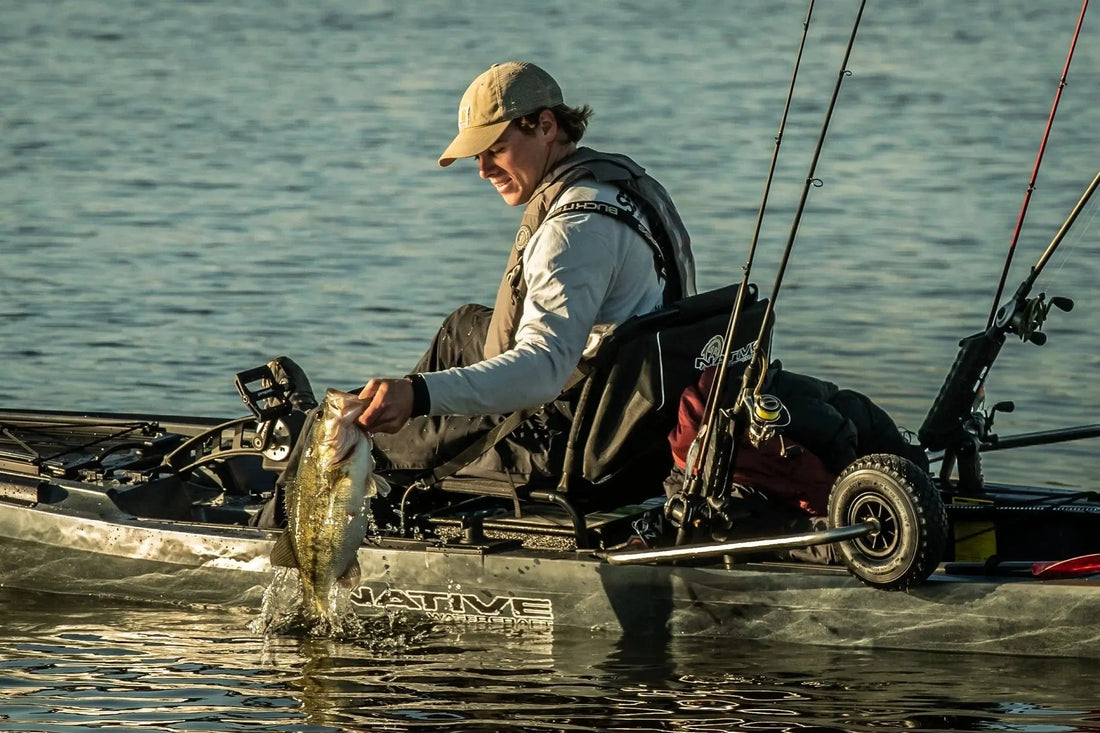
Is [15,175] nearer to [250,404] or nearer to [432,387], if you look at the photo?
[250,404]

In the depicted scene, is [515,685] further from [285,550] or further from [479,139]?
[479,139]

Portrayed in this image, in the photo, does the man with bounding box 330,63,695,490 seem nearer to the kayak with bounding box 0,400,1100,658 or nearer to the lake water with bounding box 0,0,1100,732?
the kayak with bounding box 0,400,1100,658

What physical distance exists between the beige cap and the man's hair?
4 cm

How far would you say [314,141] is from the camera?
55.8 ft

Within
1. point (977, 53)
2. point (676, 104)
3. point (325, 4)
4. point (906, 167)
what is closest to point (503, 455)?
point (906, 167)

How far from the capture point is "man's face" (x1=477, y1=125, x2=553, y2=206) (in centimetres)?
625

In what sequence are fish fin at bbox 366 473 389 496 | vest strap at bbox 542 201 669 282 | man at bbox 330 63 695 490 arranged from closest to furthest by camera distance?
fish fin at bbox 366 473 389 496
man at bbox 330 63 695 490
vest strap at bbox 542 201 669 282

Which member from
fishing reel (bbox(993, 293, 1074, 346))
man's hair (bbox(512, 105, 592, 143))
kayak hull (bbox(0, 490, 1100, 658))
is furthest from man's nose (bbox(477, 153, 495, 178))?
fishing reel (bbox(993, 293, 1074, 346))

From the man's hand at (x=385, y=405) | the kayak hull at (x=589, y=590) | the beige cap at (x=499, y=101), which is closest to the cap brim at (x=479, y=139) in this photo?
the beige cap at (x=499, y=101)

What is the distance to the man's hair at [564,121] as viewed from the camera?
20.4 ft

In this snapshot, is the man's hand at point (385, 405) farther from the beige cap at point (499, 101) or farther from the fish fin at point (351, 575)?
the beige cap at point (499, 101)

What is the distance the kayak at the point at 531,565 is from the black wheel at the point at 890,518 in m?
0.15

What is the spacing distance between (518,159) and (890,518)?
1629 mm

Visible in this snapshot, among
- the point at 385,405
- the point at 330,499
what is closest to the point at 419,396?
the point at 385,405
